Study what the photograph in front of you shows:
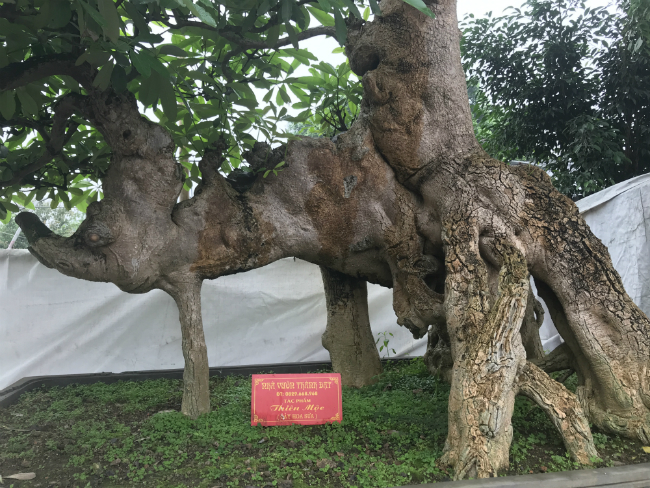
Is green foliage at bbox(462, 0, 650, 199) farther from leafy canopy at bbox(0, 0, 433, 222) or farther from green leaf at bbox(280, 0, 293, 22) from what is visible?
green leaf at bbox(280, 0, 293, 22)

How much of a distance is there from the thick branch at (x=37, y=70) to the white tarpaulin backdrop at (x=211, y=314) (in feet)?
7.91

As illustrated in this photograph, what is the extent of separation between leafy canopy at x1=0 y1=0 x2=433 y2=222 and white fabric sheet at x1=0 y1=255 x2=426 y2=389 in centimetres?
111

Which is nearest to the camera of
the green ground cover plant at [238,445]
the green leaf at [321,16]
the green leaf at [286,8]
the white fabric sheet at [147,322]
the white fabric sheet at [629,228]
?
the green leaf at [286,8]

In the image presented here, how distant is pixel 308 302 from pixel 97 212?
99.6 inches

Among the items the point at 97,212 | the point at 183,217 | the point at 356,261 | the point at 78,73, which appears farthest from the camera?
the point at 356,261

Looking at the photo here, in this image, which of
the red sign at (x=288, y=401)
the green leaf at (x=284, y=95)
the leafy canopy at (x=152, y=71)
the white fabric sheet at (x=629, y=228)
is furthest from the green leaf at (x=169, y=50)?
the white fabric sheet at (x=629, y=228)

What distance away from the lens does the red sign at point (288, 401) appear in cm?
230

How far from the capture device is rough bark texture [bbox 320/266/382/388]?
3.26 metres

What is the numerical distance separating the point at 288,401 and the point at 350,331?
1.05 metres

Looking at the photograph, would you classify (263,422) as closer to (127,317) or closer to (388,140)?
(388,140)

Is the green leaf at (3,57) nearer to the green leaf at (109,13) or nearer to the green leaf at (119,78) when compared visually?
the green leaf at (119,78)

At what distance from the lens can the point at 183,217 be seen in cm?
245

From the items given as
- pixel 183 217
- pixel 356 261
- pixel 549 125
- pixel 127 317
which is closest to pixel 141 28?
pixel 183 217

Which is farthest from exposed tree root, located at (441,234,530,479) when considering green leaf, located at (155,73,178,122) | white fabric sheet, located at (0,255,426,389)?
white fabric sheet, located at (0,255,426,389)
